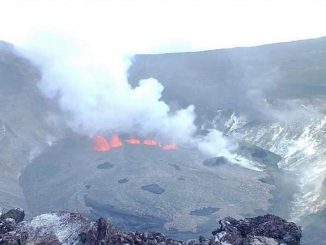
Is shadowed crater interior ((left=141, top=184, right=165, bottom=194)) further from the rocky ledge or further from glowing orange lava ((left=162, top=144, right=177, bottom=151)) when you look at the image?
the rocky ledge

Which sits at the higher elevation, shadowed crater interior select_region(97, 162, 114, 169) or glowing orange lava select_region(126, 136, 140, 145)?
glowing orange lava select_region(126, 136, 140, 145)

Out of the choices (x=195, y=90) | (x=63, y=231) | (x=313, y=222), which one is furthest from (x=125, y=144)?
(x=63, y=231)

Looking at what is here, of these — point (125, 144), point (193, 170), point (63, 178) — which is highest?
point (125, 144)

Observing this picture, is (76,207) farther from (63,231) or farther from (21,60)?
(21,60)

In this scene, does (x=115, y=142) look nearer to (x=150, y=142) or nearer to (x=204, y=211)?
(x=150, y=142)

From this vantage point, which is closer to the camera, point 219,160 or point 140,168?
point 140,168

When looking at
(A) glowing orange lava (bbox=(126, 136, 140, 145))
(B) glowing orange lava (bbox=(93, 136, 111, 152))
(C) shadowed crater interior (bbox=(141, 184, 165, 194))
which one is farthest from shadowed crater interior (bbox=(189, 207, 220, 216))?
(A) glowing orange lava (bbox=(126, 136, 140, 145))

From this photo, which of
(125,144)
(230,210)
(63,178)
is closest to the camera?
(230,210)

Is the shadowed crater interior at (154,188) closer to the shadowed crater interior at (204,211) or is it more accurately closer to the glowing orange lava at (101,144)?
the shadowed crater interior at (204,211)
